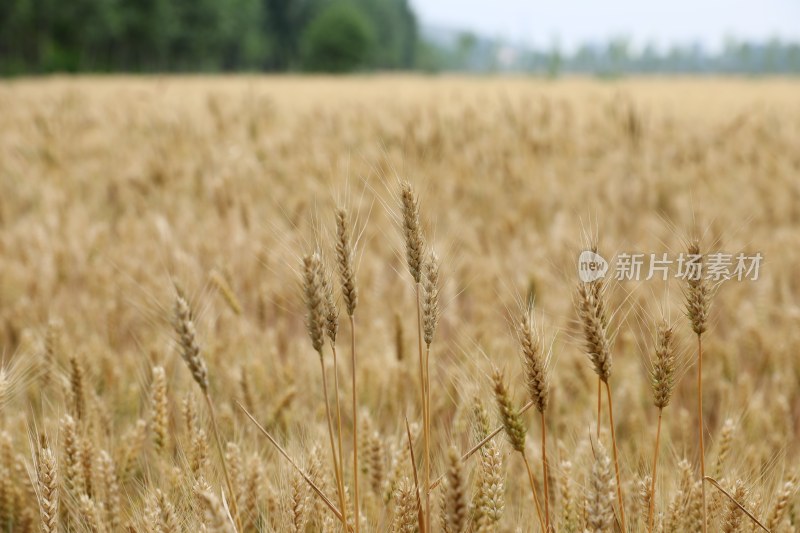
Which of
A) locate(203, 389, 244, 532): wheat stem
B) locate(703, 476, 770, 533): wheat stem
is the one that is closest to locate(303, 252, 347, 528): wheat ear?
locate(203, 389, 244, 532): wheat stem

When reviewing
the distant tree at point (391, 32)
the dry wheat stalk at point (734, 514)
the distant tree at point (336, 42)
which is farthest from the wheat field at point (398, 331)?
the distant tree at point (391, 32)

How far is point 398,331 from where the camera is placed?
58.9 inches

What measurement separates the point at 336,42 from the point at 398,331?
180 feet

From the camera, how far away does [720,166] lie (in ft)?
12.1

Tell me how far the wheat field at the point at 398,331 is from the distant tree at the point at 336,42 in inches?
2007

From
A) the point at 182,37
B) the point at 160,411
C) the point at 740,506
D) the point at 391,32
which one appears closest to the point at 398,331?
the point at 160,411

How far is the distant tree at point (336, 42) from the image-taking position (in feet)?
174

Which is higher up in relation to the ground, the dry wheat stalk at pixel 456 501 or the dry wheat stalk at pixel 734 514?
the dry wheat stalk at pixel 456 501

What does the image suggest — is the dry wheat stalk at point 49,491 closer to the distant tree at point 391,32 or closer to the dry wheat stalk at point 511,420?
the dry wheat stalk at point 511,420

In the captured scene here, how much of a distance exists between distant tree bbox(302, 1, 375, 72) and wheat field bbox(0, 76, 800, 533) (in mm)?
50977

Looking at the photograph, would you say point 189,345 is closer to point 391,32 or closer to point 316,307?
point 316,307

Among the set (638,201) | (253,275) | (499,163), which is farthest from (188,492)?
(499,163)

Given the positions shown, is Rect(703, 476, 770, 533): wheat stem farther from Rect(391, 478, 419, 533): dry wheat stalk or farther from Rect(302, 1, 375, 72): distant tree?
Rect(302, 1, 375, 72): distant tree

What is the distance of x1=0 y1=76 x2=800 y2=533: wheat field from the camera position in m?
0.79
